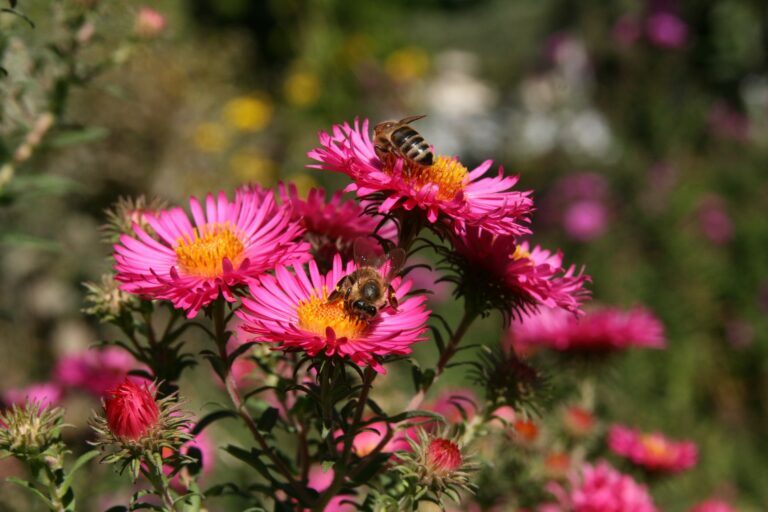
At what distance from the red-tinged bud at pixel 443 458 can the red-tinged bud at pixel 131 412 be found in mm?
278

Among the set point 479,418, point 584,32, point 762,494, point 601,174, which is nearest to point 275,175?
point 601,174

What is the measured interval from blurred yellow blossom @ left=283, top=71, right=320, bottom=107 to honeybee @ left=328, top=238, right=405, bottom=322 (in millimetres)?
5212

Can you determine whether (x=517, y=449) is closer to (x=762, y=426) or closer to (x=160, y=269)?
(x=160, y=269)

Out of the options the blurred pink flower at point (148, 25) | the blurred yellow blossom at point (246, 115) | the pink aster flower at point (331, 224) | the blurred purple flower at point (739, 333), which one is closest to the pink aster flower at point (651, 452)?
the pink aster flower at point (331, 224)

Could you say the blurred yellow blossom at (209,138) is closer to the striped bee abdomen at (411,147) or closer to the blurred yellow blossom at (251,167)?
the blurred yellow blossom at (251,167)

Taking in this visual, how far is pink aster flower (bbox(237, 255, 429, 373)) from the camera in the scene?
29.8 inches

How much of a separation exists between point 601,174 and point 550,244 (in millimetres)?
780

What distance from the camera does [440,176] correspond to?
35.4 inches

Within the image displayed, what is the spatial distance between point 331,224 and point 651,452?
93cm

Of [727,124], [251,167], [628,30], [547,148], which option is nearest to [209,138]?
[251,167]

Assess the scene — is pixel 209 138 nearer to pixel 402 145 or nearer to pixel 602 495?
pixel 602 495

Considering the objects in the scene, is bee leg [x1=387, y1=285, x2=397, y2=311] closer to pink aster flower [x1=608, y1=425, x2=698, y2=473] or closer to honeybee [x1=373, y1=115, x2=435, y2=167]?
honeybee [x1=373, y1=115, x2=435, y2=167]

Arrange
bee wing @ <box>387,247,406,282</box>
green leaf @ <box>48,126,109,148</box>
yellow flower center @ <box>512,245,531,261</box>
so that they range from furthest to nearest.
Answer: green leaf @ <box>48,126,109,148</box>
yellow flower center @ <box>512,245,531,261</box>
bee wing @ <box>387,247,406,282</box>

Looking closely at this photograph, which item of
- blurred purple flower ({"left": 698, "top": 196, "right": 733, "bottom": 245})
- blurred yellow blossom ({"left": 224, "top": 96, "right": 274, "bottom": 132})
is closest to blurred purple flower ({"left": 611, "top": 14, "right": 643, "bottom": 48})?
blurred purple flower ({"left": 698, "top": 196, "right": 733, "bottom": 245})
